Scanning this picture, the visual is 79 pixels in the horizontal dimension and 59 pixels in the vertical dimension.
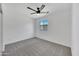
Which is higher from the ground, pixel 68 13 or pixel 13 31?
pixel 68 13

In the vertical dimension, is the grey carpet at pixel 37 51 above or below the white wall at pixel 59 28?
below

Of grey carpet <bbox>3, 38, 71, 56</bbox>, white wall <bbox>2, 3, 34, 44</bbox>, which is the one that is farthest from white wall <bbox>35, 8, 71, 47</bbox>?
white wall <bbox>2, 3, 34, 44</bbox>

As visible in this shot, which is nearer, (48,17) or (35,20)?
(48,17)

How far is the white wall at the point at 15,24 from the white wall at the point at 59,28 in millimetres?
1836

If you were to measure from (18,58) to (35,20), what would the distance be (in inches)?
226

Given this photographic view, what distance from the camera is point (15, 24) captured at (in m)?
4.57

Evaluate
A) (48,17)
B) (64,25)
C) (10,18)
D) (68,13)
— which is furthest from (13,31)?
(68,13)

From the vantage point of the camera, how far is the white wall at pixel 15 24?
3.85 metres

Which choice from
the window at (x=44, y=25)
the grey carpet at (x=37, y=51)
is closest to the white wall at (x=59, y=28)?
the window at (x=44, y=25)

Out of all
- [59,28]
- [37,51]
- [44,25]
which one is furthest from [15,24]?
[59,28]

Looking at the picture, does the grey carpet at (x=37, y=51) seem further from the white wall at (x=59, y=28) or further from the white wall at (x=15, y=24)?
the white wall at (x=15, y=24)

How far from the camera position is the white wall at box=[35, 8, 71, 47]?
3.66 meters

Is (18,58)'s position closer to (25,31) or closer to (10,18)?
(10,18)

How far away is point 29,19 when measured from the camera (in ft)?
19.3
